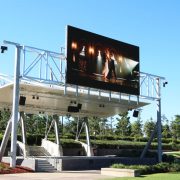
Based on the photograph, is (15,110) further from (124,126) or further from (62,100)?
(124,126)

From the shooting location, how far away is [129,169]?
23859 millimetres

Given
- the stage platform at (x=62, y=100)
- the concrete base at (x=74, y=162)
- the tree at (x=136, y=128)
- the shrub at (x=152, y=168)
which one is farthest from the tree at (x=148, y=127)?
the shrub at (x=152, y=168)

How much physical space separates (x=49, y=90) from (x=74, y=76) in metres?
2.06

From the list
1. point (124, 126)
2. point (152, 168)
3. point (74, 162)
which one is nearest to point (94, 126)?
point (124, 126)

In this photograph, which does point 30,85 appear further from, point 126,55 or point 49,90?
point 126,55

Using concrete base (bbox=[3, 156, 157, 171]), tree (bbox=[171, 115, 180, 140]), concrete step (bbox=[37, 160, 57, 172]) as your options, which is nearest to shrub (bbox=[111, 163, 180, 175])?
concrete base (bbox=[3, 156, 157, 171])

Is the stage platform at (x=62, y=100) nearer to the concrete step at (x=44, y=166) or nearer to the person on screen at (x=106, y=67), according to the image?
the person on screen at (x=106, y=67)

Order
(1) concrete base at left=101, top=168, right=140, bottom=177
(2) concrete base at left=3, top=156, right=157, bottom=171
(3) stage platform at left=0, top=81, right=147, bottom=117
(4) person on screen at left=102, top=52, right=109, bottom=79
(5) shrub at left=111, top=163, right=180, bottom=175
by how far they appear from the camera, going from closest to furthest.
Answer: (1) concrete base at left=101, top=168, right=140, bottom=177 < (5) shrub at left=111, top=163, right=180, bottom=175 < (2) concrete base at left=3, top=156, right=157, bottom=171 < (3) stage platform at left=0, top=81, right=147, bottom=117 < (4) person on screen at left=102, top=52, right=109, bottom=79

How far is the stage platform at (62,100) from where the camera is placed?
29.2m

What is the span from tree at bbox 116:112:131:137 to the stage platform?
135 feet

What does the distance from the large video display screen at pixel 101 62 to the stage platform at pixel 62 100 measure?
0.90 m

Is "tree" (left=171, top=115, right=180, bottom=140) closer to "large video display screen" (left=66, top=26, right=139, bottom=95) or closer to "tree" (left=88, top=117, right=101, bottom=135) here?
"tree" (left=88, top=117, right=101, bottom=135)

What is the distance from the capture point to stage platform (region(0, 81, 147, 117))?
95.7ft

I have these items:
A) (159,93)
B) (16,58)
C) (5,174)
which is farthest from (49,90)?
(159,93)
